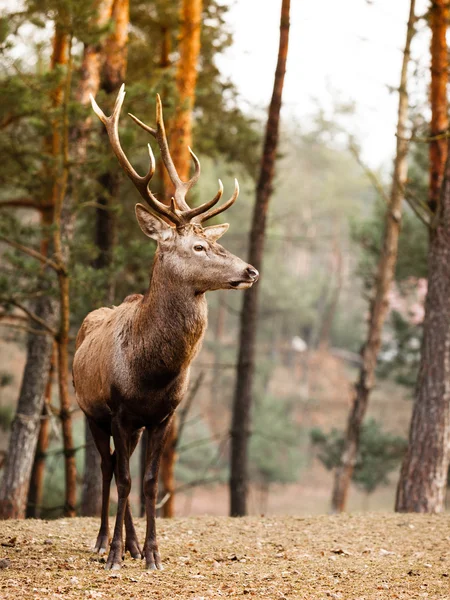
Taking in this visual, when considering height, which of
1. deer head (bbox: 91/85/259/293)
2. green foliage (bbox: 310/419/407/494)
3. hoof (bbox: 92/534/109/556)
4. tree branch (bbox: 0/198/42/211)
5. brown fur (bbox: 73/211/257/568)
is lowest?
green foliage (bbox: 310/419/407/494)

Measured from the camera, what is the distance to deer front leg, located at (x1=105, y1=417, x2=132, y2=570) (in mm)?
5629

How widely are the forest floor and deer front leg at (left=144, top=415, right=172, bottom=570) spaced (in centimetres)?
13

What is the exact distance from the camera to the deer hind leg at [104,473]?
20.5 ft

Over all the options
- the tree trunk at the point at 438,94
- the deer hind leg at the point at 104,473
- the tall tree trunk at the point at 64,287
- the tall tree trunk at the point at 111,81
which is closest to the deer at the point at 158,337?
the deer hind leg at the point at 104,473

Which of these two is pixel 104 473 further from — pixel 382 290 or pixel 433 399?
pixel 382 290

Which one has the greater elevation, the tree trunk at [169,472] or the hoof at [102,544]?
the hoof at [102,544]

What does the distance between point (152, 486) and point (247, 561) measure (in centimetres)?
102

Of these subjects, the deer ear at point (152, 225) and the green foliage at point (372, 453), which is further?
the green foliage at point (372, 453)

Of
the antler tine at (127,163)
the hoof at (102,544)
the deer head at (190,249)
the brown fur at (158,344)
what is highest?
the antler tine at (127,163)

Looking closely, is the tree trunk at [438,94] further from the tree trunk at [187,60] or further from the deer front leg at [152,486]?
the deer front leg at [152,486]

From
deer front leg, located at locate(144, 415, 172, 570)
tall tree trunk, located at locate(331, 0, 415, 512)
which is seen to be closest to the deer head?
deer front leg, located at locate(144, 415, 172, 570)

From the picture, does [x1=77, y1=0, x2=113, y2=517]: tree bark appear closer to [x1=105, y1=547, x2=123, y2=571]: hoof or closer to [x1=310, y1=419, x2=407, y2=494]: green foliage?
[x1=105, y1=547, x2=123, y2=571]: hoof

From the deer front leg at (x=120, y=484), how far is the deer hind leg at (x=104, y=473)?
1.60 feet

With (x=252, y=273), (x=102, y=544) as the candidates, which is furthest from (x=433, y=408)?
(x=252, y=273)
